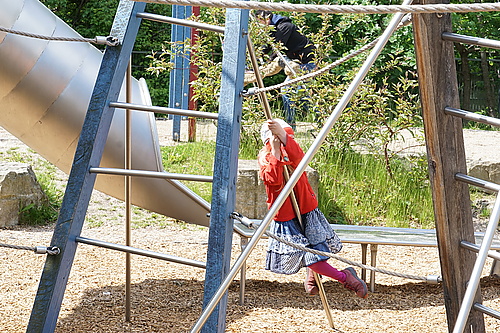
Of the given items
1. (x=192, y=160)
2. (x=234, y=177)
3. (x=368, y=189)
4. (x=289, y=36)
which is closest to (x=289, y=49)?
(x=289, y=36)

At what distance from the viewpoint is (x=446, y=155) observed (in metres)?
2.37

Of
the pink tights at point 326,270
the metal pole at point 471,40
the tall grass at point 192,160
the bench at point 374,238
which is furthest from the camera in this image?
the tall grass at point 192,160

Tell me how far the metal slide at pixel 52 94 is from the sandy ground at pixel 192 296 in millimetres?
657

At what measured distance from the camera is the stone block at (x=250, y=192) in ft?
19.0

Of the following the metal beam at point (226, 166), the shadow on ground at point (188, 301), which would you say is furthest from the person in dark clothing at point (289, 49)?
the metal beam at point (226, 166)

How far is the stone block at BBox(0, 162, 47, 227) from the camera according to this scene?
559cm

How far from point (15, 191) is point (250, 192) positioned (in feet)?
6.67

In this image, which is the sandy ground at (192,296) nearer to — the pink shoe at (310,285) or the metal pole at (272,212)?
the pink shoe at (310,285)

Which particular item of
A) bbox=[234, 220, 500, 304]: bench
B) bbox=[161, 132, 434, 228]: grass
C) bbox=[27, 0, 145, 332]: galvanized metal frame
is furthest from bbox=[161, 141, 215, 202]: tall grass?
bbox=[27, 0, 145, 332]: galvanized metal frame

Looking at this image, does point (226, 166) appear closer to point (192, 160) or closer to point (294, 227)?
point (294, 227)

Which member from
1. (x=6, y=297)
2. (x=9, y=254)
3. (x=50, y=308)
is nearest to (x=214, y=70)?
(x=9, y=254)

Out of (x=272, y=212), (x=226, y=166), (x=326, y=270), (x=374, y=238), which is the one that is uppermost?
(x=226, y=166)

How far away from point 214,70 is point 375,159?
1.93 m

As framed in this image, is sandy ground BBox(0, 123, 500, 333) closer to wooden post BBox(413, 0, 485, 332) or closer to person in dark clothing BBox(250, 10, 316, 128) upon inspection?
wooden post BBox(413, 0, 485, 332)
